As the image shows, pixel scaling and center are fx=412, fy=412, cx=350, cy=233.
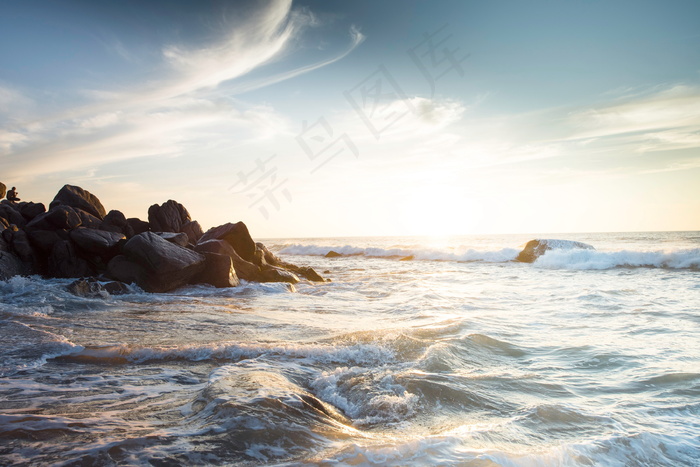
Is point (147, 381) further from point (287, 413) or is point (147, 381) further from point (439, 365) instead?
point (439, 365)

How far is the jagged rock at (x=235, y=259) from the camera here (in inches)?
585

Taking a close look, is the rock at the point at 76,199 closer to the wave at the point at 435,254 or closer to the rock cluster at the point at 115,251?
the rock cluster at the point at 115,251

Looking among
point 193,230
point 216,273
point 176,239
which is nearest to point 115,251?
point 176,239

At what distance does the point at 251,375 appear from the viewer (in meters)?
4.53

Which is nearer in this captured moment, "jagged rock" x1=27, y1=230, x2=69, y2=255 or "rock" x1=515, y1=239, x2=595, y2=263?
"jagged rock" x1=27, y1=230, x2=69, y2=255

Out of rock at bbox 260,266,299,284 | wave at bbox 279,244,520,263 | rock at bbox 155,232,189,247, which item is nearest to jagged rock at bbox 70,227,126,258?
rock at bbox 155,232,189,247

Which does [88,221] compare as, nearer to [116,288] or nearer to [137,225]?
[137,225]

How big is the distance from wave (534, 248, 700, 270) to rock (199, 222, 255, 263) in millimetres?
16195

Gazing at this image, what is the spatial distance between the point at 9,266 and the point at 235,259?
6791mm

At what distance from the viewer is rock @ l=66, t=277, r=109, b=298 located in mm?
10492

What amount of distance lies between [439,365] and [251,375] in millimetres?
2330

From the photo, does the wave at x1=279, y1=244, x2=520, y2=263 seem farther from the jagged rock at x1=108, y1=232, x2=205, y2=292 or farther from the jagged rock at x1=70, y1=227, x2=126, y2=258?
the jagged rock at x1=70, y1=227, x2=126, y2=258

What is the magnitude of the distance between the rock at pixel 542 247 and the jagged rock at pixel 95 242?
23197mm

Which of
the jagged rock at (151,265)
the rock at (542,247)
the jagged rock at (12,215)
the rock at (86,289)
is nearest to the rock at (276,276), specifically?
the jagged rock at (151,265)
